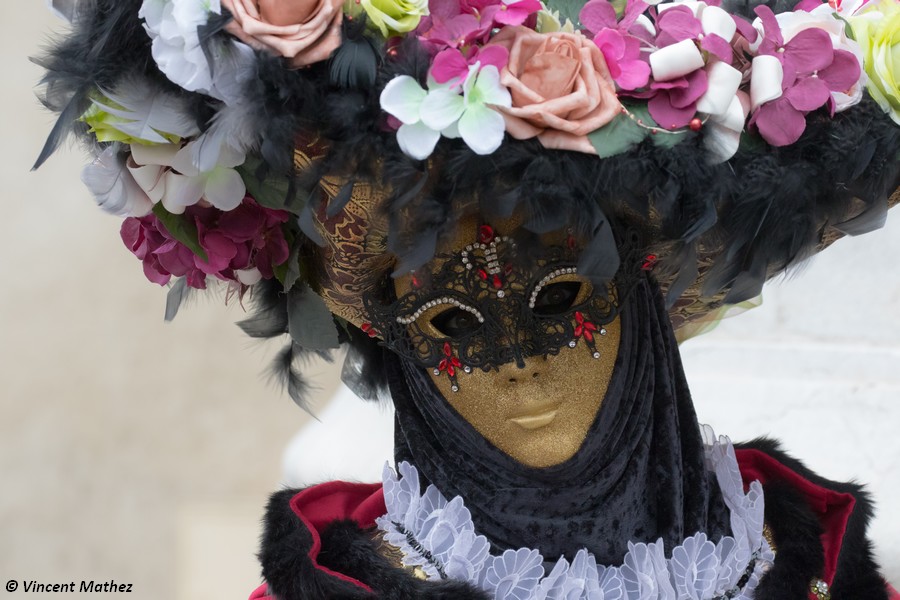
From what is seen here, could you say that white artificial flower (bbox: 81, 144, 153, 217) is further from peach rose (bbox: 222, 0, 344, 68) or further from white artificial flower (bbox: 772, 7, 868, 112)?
white artificial flower (bbox: 772, 7, 868, 112)

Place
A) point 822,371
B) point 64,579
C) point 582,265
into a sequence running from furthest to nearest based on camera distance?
point 64,579 → point 822,371 → point 582,265

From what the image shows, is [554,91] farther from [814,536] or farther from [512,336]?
[814,536]

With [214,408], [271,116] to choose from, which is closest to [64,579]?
[214,408]

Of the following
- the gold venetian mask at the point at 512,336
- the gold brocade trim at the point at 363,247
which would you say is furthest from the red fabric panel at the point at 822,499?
the gold venetian mask at the point at 512,336

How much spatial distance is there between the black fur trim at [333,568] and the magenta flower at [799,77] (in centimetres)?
71

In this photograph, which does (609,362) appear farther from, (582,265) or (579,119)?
(579,119)

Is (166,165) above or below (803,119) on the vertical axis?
below

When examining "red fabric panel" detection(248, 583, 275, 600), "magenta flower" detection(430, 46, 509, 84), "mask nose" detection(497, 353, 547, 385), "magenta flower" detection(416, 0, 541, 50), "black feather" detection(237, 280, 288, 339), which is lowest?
"red fabric panel" detection(248, 583, 275, 600)

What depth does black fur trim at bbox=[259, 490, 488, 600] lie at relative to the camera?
1.56m

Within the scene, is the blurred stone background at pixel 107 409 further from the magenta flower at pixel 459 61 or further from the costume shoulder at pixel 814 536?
the magenta flower at pixel 459 61

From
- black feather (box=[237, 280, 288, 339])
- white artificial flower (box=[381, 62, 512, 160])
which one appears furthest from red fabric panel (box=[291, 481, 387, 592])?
white artificial flower (box=[381, 62, 512, 160])

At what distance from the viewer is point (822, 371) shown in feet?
9.50

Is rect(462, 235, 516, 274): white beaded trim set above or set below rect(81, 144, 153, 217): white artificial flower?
below

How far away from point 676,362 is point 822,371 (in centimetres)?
130
